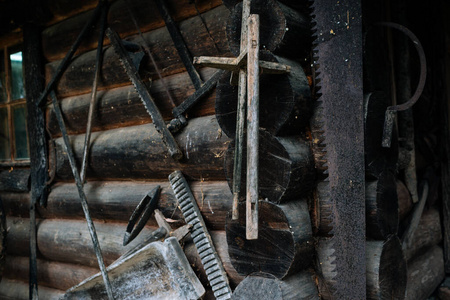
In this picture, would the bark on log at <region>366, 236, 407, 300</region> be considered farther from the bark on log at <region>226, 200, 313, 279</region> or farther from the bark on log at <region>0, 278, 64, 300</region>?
the bark on log at <region>0, 278, 64, 300</region>

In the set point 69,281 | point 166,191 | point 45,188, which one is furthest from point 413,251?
point 45,188

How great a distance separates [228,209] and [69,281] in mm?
2010

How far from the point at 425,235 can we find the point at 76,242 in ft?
9.72

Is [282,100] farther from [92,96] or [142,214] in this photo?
[92,96]

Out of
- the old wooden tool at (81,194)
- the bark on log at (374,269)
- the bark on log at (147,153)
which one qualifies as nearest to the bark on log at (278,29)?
the bark on log at (147,153)

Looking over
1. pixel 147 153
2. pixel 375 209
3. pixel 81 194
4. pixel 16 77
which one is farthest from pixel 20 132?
pixel 375 209

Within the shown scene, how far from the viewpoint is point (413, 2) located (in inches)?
143

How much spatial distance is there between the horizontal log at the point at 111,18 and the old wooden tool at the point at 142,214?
4.02ft

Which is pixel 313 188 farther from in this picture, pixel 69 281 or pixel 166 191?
pixel 69 281

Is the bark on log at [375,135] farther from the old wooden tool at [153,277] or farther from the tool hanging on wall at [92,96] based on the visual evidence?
the tool hanging on wall at [92,96]

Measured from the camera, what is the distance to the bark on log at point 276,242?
6.91ft

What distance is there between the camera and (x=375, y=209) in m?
2.32

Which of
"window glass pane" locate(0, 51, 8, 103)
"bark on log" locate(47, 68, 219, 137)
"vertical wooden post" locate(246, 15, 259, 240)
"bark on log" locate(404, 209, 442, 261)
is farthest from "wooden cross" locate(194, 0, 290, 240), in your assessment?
"window glass pane" locate(0, 51, 8, 103)

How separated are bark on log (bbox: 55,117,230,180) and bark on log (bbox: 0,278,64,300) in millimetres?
1095
